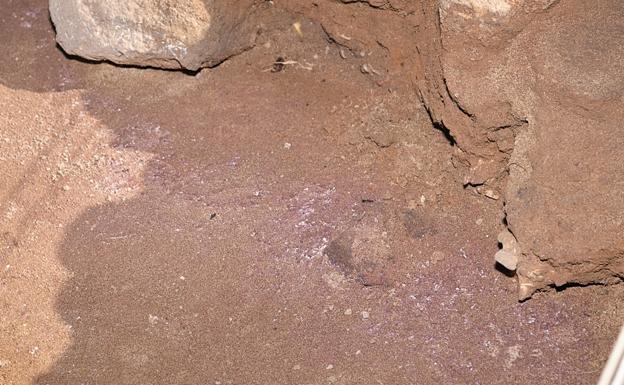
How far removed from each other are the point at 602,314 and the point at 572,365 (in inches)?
13.5

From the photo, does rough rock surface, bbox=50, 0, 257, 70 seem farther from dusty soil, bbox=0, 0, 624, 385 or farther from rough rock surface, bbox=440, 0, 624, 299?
rough rock surface, bbox=440, 0, 624, 299

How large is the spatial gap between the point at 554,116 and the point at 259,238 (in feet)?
5.68

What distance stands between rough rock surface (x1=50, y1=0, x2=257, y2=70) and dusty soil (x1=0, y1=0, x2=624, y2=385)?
0.60 ft

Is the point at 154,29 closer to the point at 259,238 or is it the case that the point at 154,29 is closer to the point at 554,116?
the point at 259,238

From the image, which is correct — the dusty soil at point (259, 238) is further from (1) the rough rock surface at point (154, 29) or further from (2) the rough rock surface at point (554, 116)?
(2) the rough rock surface at point (554, 116)

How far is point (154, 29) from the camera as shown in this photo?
512 cm

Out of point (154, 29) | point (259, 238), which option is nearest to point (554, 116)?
point (259, 238)

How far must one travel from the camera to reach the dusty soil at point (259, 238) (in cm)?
414

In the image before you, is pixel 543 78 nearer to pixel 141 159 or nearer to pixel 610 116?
pixel 610 116

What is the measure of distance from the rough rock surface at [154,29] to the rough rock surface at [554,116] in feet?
5.09

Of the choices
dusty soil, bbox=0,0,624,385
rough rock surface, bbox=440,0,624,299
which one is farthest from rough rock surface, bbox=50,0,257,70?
rough rock surface, bbox=440,0,624,299

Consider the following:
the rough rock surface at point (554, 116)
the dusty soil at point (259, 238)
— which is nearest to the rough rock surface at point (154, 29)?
the dusty soil at point (259, 238)

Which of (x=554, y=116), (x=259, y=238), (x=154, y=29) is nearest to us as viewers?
(x=554, y=116)

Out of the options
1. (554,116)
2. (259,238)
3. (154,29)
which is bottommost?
(259,238)
